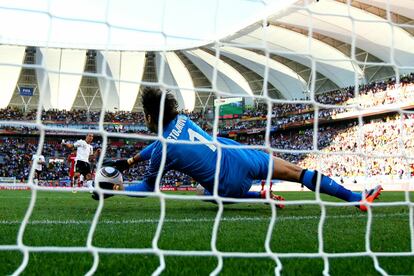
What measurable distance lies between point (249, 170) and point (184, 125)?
0.78 metres

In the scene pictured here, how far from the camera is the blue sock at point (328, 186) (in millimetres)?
4797

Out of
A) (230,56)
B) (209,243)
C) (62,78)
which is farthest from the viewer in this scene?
(62,78)

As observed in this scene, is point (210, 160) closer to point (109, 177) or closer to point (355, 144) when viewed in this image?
point (109, 177)

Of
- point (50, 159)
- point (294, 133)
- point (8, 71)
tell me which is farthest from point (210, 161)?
point (8, 71)

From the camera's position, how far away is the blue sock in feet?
15.7

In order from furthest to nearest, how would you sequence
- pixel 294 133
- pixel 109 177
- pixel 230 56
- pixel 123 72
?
pixel 123 72 → pixel 230 56 → pixel 294 133 → pixel 109 177

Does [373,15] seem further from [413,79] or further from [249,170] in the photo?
[249,170]

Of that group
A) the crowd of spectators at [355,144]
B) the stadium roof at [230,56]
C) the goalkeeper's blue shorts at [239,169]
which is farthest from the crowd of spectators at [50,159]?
the goalkeeper's blue shorts at [239,169]

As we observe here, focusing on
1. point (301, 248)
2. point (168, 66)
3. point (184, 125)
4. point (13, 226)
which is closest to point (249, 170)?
point (184, 125)

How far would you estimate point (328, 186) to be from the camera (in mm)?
4969

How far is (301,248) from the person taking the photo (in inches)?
118

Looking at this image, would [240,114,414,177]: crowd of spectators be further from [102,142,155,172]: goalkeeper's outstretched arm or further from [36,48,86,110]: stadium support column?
[36,48,86,110]: stadium support column

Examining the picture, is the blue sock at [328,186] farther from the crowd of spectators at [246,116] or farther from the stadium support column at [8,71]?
the stadium support column at [8,71]

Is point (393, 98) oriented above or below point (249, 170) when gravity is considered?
above
